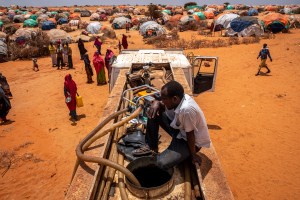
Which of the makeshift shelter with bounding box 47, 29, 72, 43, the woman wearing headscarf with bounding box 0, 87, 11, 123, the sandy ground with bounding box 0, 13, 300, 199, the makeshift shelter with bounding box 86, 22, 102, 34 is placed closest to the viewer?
the sandy ground with bounding box 0, 13, 300, 199

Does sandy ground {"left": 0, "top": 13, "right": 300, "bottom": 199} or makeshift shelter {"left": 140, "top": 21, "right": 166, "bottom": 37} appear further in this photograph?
makeshift shelter {"left": 140, "top": 21, "right": 166, "bottom": 37}

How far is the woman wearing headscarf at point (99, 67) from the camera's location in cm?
1181

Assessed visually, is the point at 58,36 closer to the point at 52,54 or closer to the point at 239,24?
the point at 52,54

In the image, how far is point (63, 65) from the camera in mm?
16641

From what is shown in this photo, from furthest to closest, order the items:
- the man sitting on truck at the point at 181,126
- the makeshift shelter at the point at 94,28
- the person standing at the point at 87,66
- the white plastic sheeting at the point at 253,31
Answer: the makeshift shelter at the point at 94,28
the white plastic sheeting at the point at 253,31
the person standing at the point at 87,66
the man sitting on truck at the point at 181,126

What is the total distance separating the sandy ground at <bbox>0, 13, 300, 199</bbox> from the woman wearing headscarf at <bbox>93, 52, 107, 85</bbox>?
0.44 metres

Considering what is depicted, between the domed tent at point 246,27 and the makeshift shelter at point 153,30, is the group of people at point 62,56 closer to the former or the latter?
the makeshift shelter at point 153,30

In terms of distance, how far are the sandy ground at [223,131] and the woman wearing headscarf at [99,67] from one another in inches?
17.2

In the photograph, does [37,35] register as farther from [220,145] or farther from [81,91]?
[220,145]

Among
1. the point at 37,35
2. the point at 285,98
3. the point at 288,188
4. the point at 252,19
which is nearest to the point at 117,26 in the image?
the point at 37,35

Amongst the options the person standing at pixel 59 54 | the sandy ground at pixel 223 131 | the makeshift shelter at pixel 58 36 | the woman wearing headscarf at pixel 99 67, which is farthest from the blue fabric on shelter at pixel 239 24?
the person standing at pixel 59 54

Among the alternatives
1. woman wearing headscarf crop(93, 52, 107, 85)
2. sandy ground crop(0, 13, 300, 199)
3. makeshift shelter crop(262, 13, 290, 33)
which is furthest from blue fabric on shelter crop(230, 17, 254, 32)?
woman wearing headscarf crop(93, 52, 107, 85)

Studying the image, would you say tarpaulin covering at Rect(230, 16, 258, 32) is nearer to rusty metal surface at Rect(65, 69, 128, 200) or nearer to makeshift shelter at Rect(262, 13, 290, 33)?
makeshift shelter at Rect(262, 13, 290, 33)

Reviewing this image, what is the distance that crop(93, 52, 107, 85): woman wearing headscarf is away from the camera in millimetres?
11812
